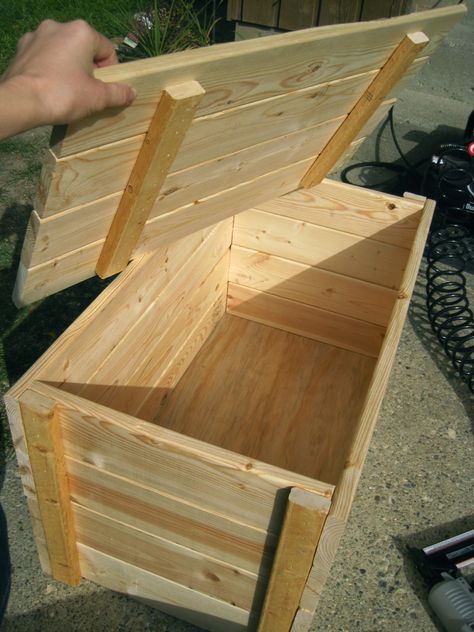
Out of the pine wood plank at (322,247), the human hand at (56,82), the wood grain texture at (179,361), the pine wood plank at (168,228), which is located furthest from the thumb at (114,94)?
the pine wood plank at (322,247)

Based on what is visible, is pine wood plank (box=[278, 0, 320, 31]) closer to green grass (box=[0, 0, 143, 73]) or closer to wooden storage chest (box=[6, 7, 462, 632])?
green grass (box=[0, 0, 143, 73])

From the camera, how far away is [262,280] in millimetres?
3082

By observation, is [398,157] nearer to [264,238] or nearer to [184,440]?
[264,238]

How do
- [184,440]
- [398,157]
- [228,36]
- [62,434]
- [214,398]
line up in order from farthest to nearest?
[228,36] → [398,157] → [214,398] → [62,434] → [184,440]

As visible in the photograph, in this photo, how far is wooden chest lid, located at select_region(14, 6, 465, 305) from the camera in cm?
139

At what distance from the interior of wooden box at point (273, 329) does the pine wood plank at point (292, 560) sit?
0.82 metres

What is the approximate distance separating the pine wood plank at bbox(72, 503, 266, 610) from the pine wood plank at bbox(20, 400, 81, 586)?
0.16 feet

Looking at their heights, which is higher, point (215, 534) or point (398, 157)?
point (215, 534)

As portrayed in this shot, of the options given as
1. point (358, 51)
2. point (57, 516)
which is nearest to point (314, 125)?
point (358, 51)

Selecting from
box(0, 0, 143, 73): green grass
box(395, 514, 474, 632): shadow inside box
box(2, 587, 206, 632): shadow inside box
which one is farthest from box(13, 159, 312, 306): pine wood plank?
box(0, 0, 143, 73): green grass

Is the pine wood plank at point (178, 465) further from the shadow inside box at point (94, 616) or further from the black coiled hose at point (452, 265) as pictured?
the black coiled hose at point (452, 265)

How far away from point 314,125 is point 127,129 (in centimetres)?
90

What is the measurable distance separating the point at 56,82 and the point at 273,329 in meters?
2.12

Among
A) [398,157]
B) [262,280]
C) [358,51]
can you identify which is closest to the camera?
[358,51]
